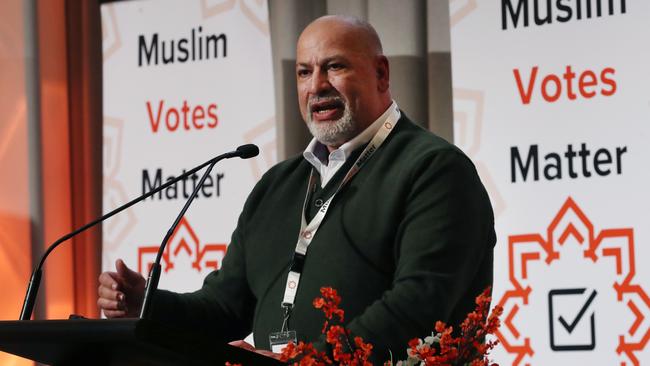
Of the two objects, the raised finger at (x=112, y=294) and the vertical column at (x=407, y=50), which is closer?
the raised finger at (x=112, y=294)

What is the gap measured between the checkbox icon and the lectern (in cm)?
183

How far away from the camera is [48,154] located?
182 inches

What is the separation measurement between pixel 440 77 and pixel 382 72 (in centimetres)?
106

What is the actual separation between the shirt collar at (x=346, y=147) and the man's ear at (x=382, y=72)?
2.3 inches

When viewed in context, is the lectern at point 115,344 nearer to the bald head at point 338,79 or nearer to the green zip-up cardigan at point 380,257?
the green zip-up cardigan at point 380,257

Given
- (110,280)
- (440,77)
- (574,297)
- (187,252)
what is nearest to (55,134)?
(187,252)

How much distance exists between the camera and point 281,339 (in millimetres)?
2566

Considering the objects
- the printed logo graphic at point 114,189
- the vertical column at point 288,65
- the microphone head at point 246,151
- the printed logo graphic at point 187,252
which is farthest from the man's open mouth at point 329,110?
the printed logo graphic at point 114,189

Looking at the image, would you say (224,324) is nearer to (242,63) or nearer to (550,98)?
(550,98)

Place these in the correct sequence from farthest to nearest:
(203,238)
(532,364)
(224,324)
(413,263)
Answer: (203,238) < (532,364) < (224,324) < (413,263)

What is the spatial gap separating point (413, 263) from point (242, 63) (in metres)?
2.02

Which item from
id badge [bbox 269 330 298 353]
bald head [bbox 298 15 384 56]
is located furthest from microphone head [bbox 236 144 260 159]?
bald head [bbox 298 15 384 56]

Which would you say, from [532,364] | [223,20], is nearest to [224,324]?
[532,364]

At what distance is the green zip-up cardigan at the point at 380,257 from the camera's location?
242 cm
